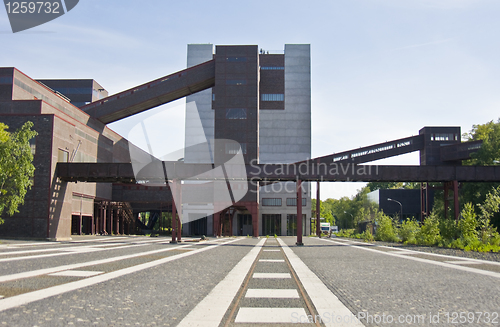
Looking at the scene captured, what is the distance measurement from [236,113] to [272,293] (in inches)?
2181

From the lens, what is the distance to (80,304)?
6.85m

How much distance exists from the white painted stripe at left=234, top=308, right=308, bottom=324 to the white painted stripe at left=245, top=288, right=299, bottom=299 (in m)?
1.21

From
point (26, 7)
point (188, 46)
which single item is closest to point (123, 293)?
point (26, 7)

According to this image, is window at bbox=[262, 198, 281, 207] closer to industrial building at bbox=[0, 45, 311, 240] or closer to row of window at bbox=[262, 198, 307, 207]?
row of window at bbox=[262, 198, 307, 207]

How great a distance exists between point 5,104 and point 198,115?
54995 millimetres

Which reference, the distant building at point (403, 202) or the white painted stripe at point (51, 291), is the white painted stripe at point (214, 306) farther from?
the distant building at point (403, 202)

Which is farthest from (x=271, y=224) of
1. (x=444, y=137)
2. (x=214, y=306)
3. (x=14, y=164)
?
(x=214, y=306)

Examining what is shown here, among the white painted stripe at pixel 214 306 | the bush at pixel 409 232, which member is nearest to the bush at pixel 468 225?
the bush at pixel 409 232

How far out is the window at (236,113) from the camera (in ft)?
206

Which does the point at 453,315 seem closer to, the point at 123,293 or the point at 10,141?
the point at 123,293

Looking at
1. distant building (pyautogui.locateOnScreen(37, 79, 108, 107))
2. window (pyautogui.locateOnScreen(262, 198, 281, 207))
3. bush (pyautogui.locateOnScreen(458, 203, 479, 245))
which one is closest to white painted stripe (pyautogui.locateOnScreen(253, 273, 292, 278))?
bush (pyautogui.locateOnScreen(458, 203, 479, 245))

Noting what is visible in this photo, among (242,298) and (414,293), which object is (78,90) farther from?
(414,293)

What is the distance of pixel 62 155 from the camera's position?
36688 mm

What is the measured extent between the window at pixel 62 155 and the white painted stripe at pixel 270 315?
110 feet
